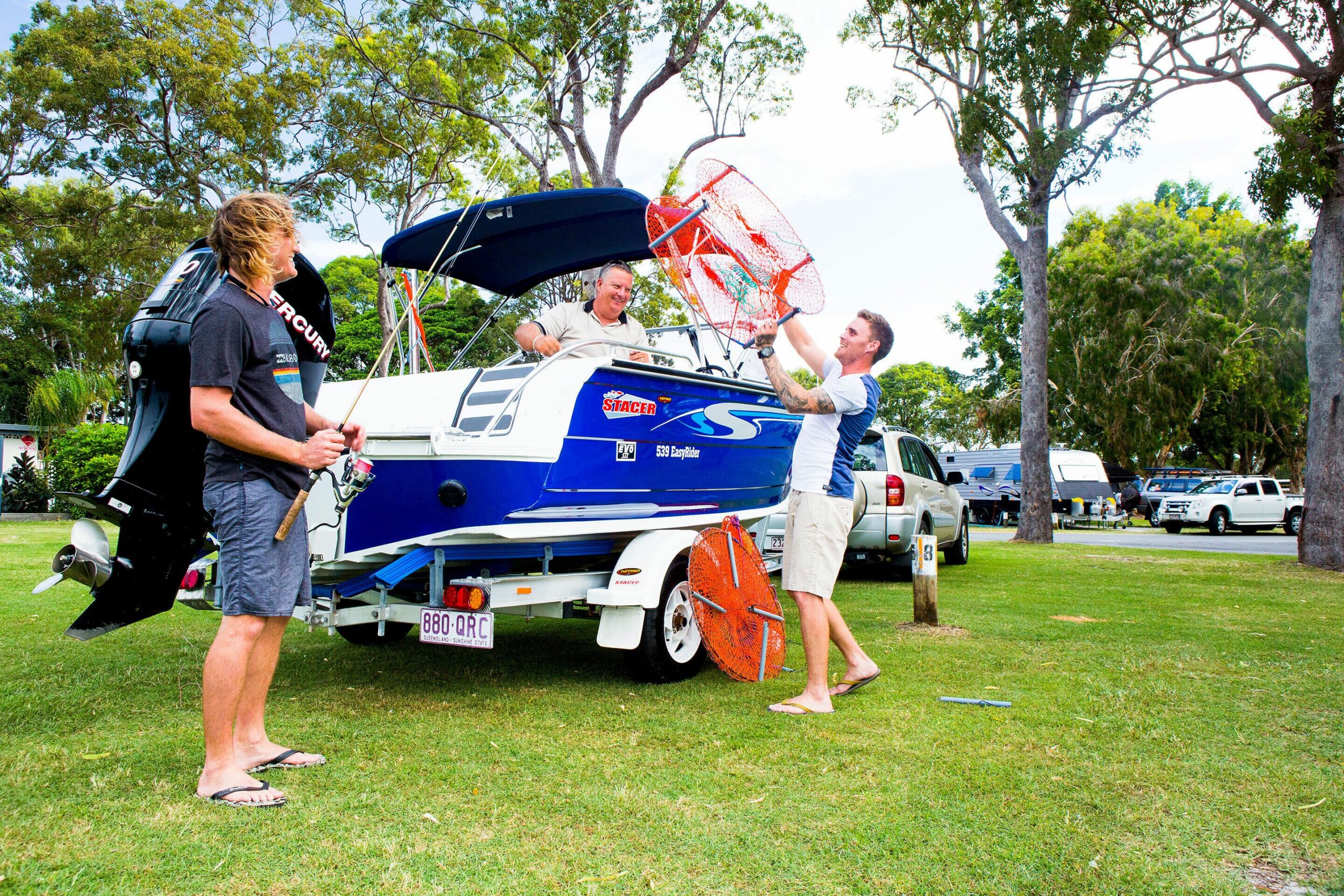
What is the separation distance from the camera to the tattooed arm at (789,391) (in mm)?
4320

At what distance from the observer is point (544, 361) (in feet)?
14.8

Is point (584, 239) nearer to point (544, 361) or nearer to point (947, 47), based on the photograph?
point (544, 361)

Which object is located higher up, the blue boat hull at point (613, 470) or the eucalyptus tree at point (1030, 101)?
the eucalyptus tree at point (1030, 101)

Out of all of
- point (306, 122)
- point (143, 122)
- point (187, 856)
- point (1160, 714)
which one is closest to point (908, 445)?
point (1160, 714)

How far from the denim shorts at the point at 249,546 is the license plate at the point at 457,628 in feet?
3.64

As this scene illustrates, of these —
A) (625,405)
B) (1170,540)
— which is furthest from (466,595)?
(1170,540)

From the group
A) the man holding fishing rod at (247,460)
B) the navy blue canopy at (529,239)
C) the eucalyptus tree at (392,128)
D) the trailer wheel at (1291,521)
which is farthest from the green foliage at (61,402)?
the trailer wheel at (1291,521)

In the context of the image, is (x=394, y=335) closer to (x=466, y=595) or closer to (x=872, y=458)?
(x=466, y=595)

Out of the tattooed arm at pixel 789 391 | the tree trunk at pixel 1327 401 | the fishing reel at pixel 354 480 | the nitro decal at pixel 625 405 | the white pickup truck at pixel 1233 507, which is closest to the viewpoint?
the fishing reel at pixel 354 480

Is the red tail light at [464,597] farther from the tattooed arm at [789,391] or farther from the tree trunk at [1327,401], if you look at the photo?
the tree trunk at [1327,401]

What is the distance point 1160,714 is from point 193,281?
5.02 metres

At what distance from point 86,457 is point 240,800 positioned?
20.6m

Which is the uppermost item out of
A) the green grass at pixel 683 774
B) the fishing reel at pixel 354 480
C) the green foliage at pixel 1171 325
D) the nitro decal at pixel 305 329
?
the green foliage at pixel 1171 325

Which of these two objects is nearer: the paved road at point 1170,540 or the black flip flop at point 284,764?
the black flip flop at point 284,764
